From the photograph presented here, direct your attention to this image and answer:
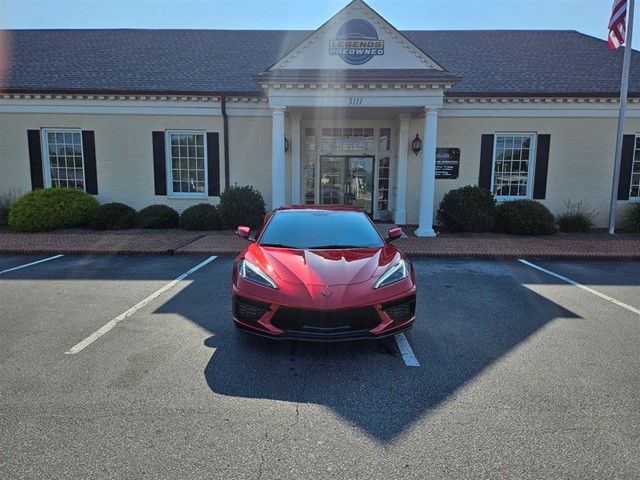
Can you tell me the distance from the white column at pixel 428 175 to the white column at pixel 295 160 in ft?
13.6

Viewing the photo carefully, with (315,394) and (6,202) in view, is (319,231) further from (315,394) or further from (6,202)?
(6,202)

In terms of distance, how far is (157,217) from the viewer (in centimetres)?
1240

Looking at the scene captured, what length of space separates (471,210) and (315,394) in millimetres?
9667

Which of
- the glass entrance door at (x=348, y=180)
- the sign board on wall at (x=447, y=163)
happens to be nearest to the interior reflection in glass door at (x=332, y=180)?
the glass entrance door at (x=348, y=180)

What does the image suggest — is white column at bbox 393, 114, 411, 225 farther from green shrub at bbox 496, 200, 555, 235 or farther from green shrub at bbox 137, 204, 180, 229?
green shrub at bbox 137, 204, 180, 229

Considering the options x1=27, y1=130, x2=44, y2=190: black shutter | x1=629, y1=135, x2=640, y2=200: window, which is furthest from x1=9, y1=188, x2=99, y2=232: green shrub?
x1=629, y1=135, x2=640, y2=200: window

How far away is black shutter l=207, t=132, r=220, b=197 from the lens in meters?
13.3

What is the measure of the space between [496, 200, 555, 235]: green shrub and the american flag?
5.01 metres

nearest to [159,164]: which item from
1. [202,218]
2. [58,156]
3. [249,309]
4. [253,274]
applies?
[202,218]

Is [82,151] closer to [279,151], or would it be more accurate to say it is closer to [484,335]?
[279,151]

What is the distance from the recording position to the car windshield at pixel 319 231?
4.86m

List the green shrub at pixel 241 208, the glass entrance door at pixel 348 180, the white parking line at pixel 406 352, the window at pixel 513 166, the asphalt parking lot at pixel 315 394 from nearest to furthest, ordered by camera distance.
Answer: the asphalt parking lot at pixel 315 394 → the white parking line at pixel 406 352 → the green shrub at pixel 241 208 → the window at pixel 513 166 → the glass entrance door at pixel 348 180

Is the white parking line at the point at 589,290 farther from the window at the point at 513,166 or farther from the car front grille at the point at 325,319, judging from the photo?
the window at the point at 513,166

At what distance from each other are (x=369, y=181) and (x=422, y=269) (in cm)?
681
